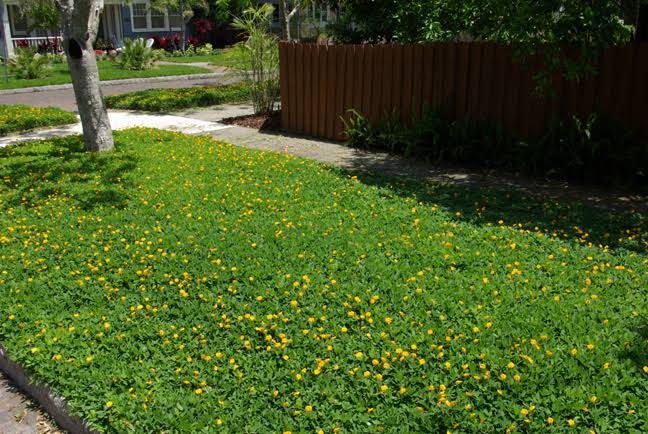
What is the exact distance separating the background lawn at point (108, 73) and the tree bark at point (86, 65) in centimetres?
1153

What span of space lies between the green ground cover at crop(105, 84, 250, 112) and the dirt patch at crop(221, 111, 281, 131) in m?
1.28

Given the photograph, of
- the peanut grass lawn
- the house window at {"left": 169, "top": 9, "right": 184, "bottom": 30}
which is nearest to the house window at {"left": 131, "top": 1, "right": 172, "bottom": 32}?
the house window at {"left": 169, "top": 9, "right": 184, "bottom": 30}

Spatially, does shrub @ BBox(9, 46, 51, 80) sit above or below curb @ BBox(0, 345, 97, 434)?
above

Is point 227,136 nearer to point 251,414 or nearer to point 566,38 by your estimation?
point 566,38

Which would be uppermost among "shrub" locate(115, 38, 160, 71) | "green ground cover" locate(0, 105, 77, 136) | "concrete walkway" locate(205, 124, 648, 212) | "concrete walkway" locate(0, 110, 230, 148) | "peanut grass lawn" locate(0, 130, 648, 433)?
"shrub" locate(115, 38, 160, 71)

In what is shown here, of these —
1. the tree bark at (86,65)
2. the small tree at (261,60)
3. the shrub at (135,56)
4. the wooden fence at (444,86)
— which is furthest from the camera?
the shrub at (135,56)

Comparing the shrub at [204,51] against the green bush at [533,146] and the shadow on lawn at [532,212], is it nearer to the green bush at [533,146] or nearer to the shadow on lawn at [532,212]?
the green bush at [533,146]

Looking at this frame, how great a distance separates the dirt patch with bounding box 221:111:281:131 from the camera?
1234 cm

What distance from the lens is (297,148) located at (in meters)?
10.4

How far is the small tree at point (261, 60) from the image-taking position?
12906 mm

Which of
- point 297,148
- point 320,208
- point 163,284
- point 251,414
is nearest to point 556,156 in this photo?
point 320,208

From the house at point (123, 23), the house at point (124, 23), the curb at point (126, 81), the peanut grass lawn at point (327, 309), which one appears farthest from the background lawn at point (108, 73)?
the peanut grass lawn at point (327, 309)

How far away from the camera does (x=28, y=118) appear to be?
12562 millimetres

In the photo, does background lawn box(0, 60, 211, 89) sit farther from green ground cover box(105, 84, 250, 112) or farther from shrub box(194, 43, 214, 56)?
shrub box(194, 43, 214, 56)
